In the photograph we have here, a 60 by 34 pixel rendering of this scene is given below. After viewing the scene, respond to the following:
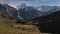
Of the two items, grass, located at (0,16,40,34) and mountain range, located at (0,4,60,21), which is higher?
mountain range, located at (0,4,60,21)

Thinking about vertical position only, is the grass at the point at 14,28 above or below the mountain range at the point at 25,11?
below

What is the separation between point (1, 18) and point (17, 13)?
0.32 metres

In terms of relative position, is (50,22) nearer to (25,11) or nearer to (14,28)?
(25,11)

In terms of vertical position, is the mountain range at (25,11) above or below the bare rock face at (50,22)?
above

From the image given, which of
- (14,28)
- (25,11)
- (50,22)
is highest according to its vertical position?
(25,11)

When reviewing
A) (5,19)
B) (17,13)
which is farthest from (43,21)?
(5,19)

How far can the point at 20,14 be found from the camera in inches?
100

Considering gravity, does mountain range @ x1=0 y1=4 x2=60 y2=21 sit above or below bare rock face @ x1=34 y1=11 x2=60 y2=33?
above

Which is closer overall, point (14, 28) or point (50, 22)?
point (50, 22)

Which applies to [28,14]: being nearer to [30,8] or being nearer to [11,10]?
[30,8]

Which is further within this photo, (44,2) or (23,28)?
(23,28)

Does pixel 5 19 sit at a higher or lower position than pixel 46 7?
lower

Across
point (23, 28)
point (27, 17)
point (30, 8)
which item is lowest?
point (23, 28)

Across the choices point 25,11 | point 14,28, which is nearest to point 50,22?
point 25,11
